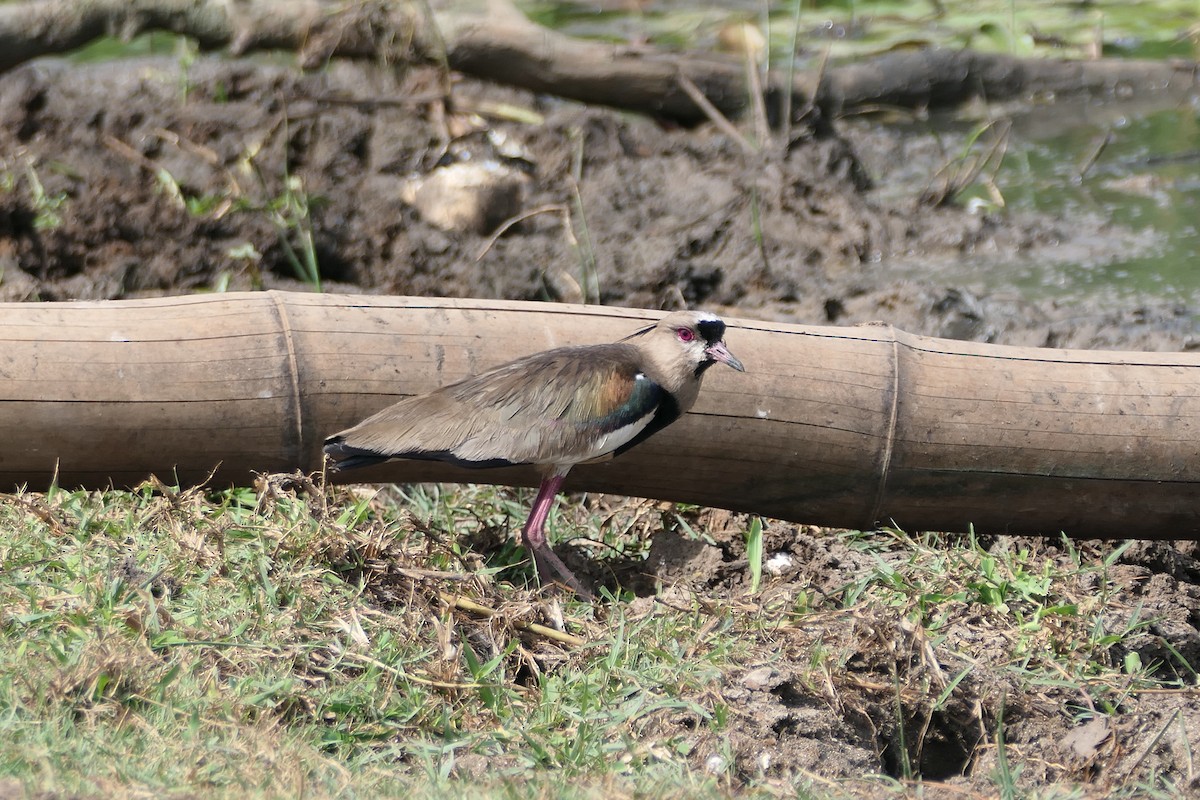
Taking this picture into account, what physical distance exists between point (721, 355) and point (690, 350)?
10 cm

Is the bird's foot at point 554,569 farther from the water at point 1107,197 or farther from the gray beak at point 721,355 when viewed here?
the water at point 1107,197

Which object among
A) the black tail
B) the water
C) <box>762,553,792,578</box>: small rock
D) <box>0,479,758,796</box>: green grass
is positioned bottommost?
the water

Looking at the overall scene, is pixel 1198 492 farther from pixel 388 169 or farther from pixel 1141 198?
pixel 388 169

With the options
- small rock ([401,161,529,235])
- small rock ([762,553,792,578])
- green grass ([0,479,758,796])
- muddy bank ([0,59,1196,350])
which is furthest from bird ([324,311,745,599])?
Answer: small rock ([401,161,529,235])

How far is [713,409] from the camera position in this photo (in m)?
4.45

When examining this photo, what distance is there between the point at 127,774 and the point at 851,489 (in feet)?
8.23

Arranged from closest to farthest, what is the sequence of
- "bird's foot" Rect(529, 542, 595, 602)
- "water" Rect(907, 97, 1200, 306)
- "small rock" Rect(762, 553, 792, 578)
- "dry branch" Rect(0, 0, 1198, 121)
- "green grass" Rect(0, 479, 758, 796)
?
"green grass" Rect(0, 479, 758, 796) → "bird's foot" Rect(529, 542, 595, 602) → "small rock" Rect(762, 553, 792, 578) → "water" Rect(907, 97, 1200, 306) → "dry branch" Rect(0, 0, 1198, 121)

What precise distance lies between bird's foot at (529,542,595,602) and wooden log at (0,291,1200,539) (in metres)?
0.31

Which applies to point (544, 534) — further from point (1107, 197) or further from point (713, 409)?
point (1107, 197)

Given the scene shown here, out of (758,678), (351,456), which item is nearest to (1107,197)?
(758,678)

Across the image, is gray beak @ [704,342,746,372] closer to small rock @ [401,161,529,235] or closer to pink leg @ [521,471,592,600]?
pink leg @ [521,471,592,600]

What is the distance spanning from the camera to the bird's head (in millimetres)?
4309

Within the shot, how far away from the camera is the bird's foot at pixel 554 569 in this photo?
4340 millimetres

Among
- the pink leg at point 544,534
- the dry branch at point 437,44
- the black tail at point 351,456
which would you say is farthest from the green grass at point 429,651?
the dry branch at point 437,44
